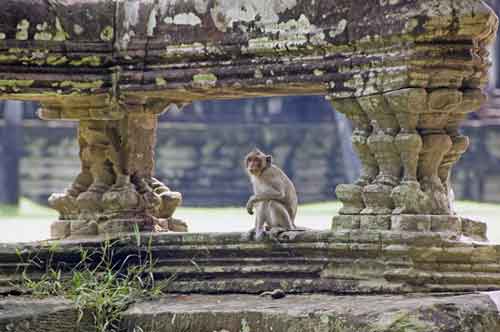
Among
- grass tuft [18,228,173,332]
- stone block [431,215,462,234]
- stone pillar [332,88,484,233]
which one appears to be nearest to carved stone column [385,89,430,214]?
stone pillar [332,88,484,233]

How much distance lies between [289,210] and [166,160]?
75.5 ft

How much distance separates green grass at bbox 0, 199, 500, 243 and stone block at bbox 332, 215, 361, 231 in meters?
5.35

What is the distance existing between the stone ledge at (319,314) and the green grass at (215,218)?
6.03 meters

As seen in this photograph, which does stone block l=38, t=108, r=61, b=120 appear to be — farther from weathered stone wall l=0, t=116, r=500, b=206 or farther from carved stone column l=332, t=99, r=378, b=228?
weathered stone wall l=0, t=116, r=500, b=206

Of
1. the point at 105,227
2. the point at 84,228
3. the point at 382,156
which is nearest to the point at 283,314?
the point at 382,156

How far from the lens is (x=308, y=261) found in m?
13.4

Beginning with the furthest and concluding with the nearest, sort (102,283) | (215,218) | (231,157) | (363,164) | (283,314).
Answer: (231,157), (215,218), (102,283), (363,164), (283,314)

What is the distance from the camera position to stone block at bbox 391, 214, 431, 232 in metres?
13.0

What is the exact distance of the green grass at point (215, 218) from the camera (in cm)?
2230

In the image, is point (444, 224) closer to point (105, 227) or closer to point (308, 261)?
point (308, 261)

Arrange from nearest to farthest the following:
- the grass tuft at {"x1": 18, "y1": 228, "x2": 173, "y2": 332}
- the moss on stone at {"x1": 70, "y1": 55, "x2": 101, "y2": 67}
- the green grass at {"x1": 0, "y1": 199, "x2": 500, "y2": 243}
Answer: the grass tuft at {"x1": 18, "y1": 228, "x2": 173, "y2": 332} → the moss on stone at {"x1": 70, "y1": 55, "x2": 101, "y2": 67} → the green grass at {"x1": 0, "y1": 199, "x2": 500, "y2": 243}

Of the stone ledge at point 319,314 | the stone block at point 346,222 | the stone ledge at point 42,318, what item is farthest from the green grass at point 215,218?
the stone ledge at point 42,318

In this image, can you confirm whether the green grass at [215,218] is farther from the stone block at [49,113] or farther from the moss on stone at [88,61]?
the moss on stone at [88,61]

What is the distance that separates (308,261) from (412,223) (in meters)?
0.94
